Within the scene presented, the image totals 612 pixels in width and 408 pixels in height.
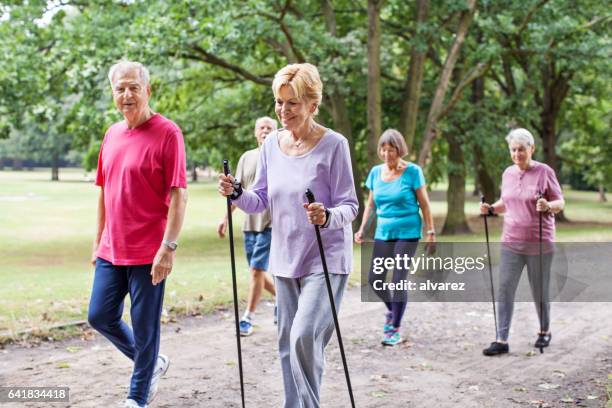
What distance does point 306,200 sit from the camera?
406 cm

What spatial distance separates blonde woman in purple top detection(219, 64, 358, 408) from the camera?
404 centimetres

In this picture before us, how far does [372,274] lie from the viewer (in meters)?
8.09

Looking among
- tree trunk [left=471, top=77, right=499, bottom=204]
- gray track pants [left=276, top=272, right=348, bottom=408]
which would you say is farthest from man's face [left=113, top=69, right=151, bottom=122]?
tree trunk [left=471, top=77, right=499, bottom=204]

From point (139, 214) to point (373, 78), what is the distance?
14.3 meters

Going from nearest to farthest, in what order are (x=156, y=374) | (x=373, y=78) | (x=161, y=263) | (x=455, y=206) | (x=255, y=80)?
1. (x=161, y=263)
2. (x=156, y=374)
3. (x=373, y=78)
4. (x=255, y=80)
5. (x=455, y=206)

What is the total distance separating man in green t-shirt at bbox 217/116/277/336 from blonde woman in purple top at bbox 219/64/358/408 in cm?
340

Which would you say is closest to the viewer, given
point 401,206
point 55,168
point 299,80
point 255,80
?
point 299,80

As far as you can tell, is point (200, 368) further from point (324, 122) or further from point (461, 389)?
point (324, 122)

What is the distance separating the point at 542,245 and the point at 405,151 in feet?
4.99

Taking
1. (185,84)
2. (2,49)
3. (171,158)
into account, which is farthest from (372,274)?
(185,84)

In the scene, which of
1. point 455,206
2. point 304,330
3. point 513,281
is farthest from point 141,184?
point 455,206

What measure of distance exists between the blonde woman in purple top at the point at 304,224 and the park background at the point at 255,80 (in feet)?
14.2

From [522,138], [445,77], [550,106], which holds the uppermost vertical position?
[445,77]

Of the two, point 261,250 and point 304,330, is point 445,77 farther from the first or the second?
point 304,330
